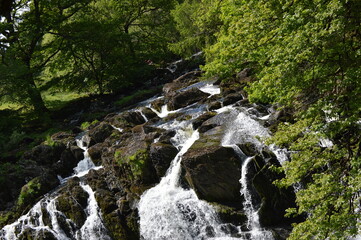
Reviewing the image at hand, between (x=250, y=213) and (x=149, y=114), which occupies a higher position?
(x=149, y=114)

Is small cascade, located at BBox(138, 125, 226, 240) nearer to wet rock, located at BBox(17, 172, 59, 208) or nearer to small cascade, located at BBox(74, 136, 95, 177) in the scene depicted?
small cascade, located at BBox(74, 136, 95, 177)

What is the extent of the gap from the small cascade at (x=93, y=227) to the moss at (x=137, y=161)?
2151 mm

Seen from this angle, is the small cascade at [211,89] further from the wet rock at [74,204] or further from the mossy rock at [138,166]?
the wet rock at [74,204]

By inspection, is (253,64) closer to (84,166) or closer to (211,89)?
(211,89)

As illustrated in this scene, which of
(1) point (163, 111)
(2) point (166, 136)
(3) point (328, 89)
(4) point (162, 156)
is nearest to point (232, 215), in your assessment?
(4) point (162, 156)

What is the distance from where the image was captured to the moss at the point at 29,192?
14.1m

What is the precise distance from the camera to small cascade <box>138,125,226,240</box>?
11.1m

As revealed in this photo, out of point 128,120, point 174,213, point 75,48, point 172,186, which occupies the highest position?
point 75,48

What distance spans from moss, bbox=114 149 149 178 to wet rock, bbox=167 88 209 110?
714 centimetres

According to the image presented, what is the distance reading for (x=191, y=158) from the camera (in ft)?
37.6

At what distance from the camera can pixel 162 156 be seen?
512 inches

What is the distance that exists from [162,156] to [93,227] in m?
4.13

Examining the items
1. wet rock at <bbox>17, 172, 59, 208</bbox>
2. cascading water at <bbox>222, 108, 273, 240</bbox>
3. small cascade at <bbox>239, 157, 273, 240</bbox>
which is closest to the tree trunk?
wet rock at <bbox>17, 172, 59, 208</bbox>

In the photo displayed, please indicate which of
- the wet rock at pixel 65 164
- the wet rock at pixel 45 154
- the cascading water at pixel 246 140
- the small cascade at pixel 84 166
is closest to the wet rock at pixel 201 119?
the cascading water at pixel 246 140
